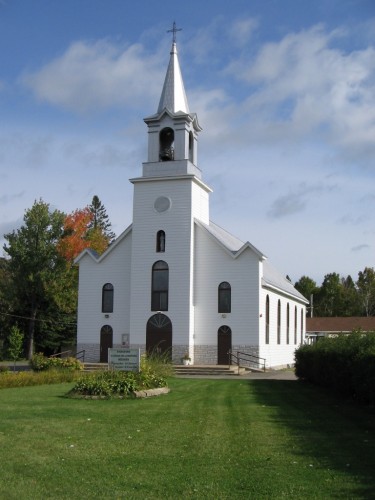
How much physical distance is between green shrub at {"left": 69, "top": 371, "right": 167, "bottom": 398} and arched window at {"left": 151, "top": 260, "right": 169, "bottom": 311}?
19452mm

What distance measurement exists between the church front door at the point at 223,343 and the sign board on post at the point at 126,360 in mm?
18925

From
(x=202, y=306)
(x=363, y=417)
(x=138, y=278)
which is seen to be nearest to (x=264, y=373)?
(x=202, y=306)

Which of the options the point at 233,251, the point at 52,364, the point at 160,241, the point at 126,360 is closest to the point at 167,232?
the point at 160,241

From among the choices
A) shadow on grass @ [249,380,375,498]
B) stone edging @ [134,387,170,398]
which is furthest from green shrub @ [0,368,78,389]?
shadow on grass @ [249,380,375,498]

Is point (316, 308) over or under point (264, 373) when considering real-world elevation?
over

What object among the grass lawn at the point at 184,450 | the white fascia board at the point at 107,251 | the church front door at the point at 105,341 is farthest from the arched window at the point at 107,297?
the grass lawn at the point at 184,450

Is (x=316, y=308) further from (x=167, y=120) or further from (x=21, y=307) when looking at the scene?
(x=167, y=120)

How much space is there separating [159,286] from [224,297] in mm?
4141

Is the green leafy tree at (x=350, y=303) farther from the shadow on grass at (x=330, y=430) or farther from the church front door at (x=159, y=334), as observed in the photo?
the shadow on grass at (x=330, y=430)

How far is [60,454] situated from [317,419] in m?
6.51

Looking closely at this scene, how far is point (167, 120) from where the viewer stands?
41.3 m

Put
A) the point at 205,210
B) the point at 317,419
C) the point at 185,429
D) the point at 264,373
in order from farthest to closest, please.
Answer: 1. the point at 205,210
2. the point at 264,373
3. the point at 317,419
4. the point at 185,429

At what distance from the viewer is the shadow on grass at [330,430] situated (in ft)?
31.2

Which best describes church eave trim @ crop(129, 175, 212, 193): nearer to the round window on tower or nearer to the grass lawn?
the round window on tower
